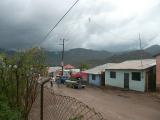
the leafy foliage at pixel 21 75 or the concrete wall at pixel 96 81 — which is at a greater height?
the leafy foliage at pixel 21 75

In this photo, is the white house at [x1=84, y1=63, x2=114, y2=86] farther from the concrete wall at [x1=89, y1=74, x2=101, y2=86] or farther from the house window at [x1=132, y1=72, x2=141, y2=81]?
the house window at [x1=132, y1=72, x2=141, y2=81]

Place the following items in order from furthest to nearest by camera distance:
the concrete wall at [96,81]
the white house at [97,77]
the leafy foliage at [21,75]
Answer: the concrete wall at [96,81], the white house at [97,77], the leafy foliage at [21,75]

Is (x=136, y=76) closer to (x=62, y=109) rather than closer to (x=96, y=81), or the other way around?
(x=96, y=81)

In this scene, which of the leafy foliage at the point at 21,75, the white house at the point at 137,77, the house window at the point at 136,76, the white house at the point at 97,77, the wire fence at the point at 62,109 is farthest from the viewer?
the white house at the point at 97,77

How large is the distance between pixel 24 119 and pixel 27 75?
1259 millimetres

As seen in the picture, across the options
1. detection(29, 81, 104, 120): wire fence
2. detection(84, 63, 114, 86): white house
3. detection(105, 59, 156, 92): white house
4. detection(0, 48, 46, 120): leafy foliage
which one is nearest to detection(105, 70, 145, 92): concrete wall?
detection(105, 59, 156, 92): white house

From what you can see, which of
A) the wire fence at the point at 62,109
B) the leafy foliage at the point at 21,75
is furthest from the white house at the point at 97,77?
the leafy foliage at the point at 21,75

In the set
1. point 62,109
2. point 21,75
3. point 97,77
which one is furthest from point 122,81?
point 21,75

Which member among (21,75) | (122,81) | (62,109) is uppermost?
(21,75)

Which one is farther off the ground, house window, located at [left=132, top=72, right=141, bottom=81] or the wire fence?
house window, located at [left=132, top=72, right=141, bottom=81]

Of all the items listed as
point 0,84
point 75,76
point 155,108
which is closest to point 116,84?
point 75,76

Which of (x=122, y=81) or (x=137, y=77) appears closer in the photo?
(x=137, y=77)

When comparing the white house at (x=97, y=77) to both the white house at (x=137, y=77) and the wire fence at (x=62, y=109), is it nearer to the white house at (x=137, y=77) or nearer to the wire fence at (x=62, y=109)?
the white house at (x=137, y=77)

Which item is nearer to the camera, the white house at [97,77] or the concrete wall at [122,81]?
the concrete wall at [122,81]
